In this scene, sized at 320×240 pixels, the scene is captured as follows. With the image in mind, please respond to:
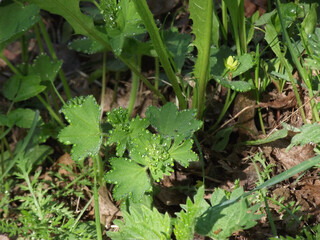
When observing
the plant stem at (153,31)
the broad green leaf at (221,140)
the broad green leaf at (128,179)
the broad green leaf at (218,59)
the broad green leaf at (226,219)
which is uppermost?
the plant stem at (153,31)

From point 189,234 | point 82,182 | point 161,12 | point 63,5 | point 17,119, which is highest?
point 63,5

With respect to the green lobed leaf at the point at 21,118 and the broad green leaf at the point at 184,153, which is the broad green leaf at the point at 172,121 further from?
the green lobed leaf at the point at 21,118

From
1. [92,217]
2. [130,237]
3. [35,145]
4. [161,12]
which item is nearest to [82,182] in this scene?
[92,217]

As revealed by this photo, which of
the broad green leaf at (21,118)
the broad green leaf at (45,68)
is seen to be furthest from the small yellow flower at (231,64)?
the broad green leaf at (21,118)

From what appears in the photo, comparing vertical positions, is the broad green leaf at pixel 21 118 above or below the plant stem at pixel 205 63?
below

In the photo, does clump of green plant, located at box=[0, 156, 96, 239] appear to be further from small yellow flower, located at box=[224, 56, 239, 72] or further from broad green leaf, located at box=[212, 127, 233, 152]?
small yellow flower, located at box=[224, 56, 239, 72]

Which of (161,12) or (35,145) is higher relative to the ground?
(161,12)

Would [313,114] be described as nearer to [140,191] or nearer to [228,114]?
[228,114]
